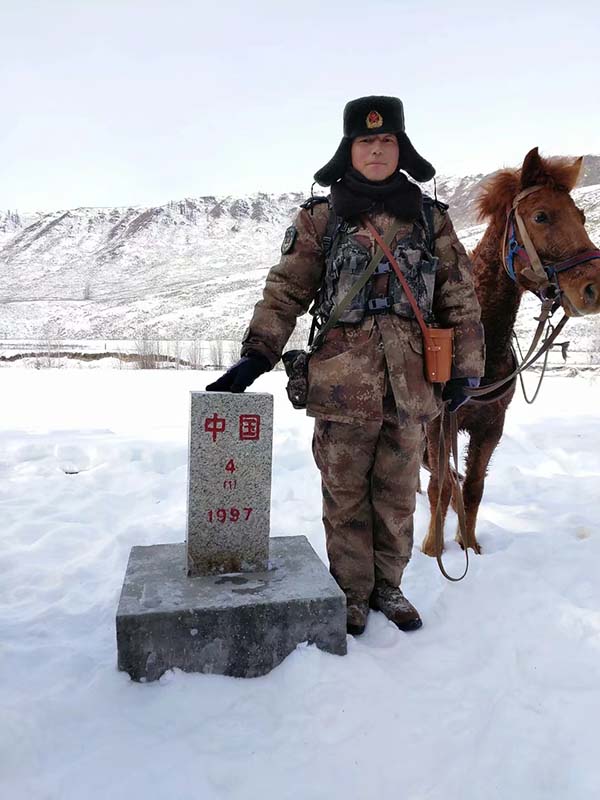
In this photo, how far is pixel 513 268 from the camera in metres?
3.01

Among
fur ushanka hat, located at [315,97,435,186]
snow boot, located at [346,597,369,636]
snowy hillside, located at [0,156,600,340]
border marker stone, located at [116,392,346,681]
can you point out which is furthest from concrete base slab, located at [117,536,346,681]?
snowy hillside, located at [0,156,600,340]

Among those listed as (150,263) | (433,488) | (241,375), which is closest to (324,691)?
(241,375)

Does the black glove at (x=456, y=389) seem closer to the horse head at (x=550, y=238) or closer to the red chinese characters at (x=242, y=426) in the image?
the horse head at (x=550, y=238)

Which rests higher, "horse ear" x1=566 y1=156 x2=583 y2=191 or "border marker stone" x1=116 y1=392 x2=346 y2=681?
"horse ear" x1=566 y1=156 x2=583 y2=191

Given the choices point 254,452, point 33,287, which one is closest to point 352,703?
point 254,452

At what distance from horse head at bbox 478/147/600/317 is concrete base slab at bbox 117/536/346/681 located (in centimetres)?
187

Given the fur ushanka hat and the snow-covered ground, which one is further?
the fur ushanka hat

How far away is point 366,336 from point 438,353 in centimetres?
32

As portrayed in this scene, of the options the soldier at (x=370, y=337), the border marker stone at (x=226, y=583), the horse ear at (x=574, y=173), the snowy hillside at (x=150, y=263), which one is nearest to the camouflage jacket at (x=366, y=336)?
the soldier at (x=370, y=337)

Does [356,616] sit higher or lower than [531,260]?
lower

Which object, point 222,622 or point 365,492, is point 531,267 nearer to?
point 365,492

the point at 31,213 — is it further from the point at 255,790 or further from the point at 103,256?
the point at 255,790

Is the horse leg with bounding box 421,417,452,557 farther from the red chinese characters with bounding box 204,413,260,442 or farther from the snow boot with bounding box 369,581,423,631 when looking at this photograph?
the red chinese characters with bounding box 204,413,260,442

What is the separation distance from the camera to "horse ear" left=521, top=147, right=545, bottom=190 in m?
2.93
